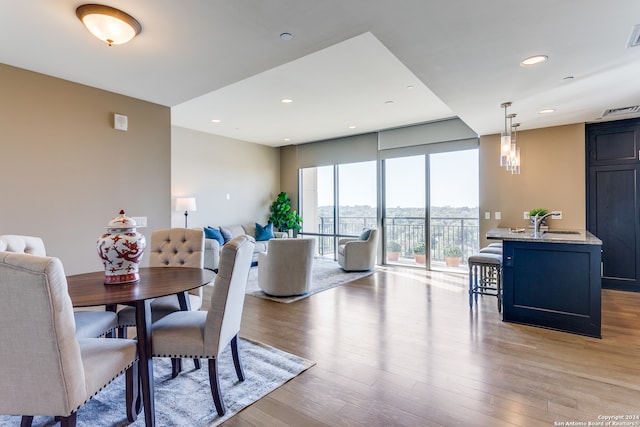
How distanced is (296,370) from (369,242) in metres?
3.75

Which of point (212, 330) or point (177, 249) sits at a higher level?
point (177, 249)

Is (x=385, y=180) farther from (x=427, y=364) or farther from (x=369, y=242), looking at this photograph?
(x=427, y=364)

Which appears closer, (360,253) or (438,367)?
(438,367)

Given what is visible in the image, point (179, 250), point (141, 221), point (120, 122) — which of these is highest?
point (120, 122)

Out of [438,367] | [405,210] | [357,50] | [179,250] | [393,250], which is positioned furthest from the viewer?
[393,250]

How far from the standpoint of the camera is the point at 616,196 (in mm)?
4613

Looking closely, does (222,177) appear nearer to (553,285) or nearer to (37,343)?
(37,343)

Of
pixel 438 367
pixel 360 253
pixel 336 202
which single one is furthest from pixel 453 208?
pixel 438 367

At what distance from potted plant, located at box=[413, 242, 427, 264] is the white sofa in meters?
2.83

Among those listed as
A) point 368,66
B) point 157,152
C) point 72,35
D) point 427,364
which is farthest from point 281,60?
point 427,364

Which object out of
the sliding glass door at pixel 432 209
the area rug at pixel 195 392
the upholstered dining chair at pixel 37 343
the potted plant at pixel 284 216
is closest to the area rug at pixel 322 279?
the sliding glass door at pixel 432 209

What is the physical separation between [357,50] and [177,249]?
2496mm

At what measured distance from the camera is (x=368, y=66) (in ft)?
11.3

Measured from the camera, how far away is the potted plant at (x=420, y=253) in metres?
6.24
